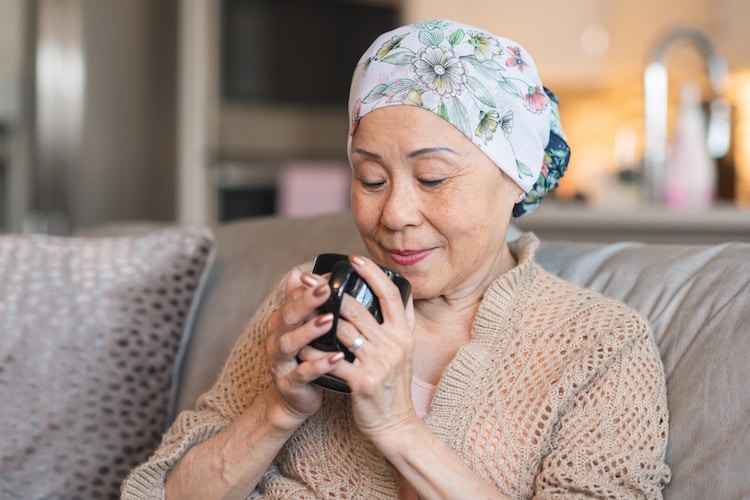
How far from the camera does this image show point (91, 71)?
4.14 metres

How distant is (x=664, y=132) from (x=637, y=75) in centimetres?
138

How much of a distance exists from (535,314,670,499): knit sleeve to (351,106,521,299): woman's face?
249 mm

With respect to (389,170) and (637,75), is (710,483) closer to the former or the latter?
(389,170)

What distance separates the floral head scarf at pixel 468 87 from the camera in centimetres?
119

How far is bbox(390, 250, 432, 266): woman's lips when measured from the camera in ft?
4.02

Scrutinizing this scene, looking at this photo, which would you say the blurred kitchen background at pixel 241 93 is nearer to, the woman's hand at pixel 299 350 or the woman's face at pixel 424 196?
the woman's face at pixel 424 196

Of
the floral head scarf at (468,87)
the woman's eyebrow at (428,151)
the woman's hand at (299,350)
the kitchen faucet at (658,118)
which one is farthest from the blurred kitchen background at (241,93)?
the woman's hand at (299,350)

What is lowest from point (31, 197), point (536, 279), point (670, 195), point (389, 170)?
point (31, 197)

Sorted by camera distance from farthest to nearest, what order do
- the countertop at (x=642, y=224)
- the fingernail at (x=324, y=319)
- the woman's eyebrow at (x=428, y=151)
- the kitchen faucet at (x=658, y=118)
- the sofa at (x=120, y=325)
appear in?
the kitchen faucet at (x=658, y=118)
the countertop at (x=642, y=224)
the sofa at (x=120, y=325)
the woman's eyebrow at (x=428, y=151)
the fingernail at (x=324, y=319)

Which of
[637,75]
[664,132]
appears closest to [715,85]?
[664,132]

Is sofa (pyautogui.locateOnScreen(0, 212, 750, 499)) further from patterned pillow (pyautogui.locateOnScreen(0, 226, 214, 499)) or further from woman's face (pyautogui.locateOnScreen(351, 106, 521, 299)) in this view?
woman's face (pyautogui.locateOnScreen(351, 106, 521, 299))

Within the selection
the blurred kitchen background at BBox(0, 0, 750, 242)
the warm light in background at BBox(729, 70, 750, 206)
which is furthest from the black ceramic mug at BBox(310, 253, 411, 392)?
the warm light in background at BBox(729, 70, 750, 206)

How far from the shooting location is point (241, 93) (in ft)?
14.1

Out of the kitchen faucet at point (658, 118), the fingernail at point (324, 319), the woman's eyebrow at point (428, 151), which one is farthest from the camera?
the kitchen faucet at point (658, 118)
